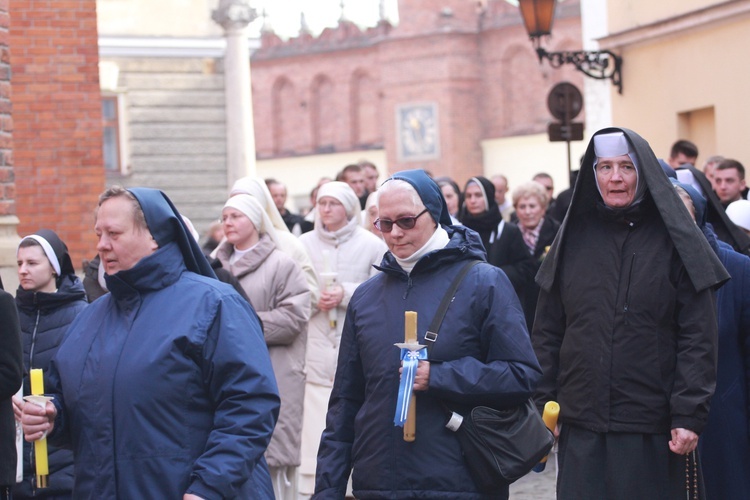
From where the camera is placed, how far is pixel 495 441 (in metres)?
4.86

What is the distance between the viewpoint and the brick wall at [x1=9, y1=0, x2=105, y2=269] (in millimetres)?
11789

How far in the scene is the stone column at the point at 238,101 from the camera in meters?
23.9

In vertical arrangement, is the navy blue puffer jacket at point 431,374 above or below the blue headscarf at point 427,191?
below

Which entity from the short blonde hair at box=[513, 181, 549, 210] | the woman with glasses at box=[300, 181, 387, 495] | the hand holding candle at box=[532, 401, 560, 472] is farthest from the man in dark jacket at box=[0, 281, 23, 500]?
the short blonde hair at box=[513, 181, 549, 210]

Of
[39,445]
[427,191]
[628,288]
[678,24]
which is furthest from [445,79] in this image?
[39,445]

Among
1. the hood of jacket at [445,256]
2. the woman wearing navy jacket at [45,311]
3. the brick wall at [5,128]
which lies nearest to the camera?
the hood of jacket at [445,256]

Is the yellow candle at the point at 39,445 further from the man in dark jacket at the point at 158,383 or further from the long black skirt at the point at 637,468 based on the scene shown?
the long black skirt at the point at 637,468

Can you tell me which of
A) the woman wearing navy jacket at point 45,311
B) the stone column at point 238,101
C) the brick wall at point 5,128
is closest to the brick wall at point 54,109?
the brick wall at point 5,128

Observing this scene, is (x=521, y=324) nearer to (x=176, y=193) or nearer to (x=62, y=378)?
(x=62, y=378)

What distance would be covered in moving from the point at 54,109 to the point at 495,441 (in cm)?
790

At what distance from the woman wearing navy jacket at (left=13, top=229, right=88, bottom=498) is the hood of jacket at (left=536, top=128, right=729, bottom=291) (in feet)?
7.64

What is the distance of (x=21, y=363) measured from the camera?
18.7 ft

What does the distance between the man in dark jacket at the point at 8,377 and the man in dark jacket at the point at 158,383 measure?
0.91 m

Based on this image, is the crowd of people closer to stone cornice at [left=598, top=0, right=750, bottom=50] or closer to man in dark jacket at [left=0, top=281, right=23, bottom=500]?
man in dark jacket at [left=0, top=281, right=23, bottom=500]
